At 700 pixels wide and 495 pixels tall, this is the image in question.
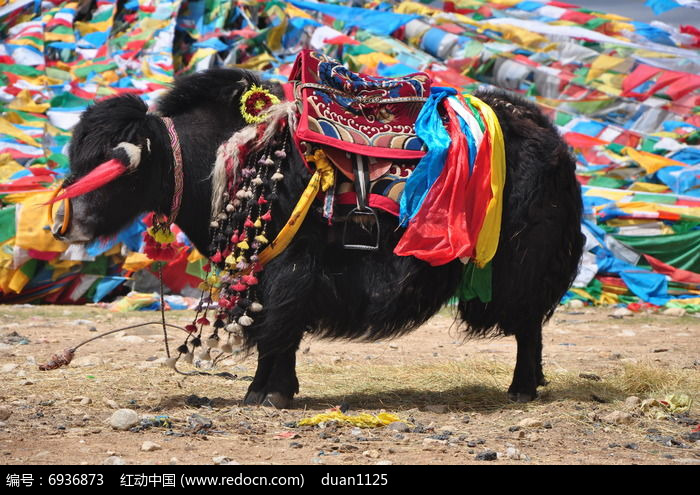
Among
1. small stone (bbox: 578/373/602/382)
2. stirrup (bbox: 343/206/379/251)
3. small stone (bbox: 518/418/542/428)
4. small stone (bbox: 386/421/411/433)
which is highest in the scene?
stirrup (bbox: 343/206/379/251)

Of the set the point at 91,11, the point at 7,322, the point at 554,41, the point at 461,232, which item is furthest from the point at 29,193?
the point at 554,41

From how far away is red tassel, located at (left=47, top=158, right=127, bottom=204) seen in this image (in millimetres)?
3580

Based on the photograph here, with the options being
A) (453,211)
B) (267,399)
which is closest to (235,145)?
(453,211)

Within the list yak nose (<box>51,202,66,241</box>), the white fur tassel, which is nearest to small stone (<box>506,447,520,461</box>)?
the white fur tassel

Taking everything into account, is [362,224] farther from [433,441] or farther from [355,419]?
[433,441]

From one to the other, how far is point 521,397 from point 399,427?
0.97 meters

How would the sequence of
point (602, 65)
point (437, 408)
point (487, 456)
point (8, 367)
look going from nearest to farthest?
point (487, 456), point (437, 408), point (8, 367), point (602, 65)

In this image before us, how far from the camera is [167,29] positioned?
12.1 metres

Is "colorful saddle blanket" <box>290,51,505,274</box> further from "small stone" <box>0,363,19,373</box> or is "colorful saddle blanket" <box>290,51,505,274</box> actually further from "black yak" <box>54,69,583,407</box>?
"small stone" <box>0,363,19,373</box>

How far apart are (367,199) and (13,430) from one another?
1849mm

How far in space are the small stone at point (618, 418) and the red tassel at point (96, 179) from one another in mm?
2433

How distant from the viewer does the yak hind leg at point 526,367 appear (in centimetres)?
422

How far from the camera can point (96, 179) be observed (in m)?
3.59

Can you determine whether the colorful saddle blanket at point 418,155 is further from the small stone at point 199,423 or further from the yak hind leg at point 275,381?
the small stone at point 199,423
